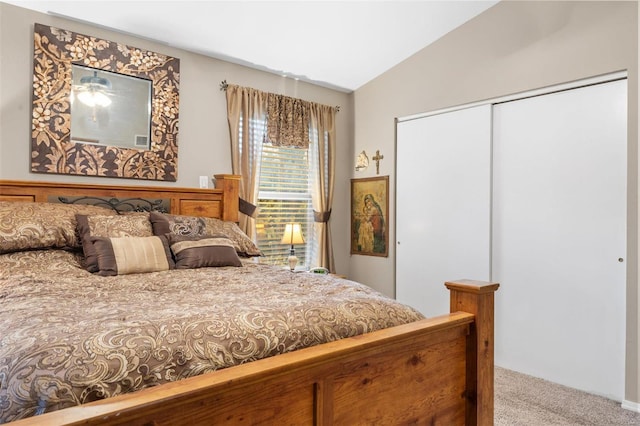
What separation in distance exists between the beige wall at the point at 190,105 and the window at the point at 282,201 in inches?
14.4

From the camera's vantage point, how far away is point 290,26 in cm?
332

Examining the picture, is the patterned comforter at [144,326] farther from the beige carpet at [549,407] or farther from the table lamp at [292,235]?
the table lamp at [292,235]

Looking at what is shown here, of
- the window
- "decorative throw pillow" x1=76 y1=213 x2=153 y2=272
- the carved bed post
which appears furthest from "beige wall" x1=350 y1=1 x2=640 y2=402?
"decorative throw pillow" x1=76 y1=213 x2=153 y2=272

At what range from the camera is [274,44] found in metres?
3.53

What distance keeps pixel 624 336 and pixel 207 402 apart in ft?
9.08

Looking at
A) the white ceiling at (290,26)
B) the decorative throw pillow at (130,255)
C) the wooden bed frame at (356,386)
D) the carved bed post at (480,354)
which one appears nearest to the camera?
the wooden bed frame at (356,386)

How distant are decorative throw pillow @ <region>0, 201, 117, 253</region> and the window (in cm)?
175

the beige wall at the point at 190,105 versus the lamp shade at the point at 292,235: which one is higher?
the beige wall at the point at 190,105

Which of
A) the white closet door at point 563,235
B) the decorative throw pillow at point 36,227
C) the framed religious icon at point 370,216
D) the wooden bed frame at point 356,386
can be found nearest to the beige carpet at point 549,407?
the white closet door at point 563,235

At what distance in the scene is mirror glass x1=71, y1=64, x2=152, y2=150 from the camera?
2.96m

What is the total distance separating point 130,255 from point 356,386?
1490 millimetres

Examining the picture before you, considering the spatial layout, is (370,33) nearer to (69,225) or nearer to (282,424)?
(69,225)

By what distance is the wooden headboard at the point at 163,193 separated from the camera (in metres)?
2.71

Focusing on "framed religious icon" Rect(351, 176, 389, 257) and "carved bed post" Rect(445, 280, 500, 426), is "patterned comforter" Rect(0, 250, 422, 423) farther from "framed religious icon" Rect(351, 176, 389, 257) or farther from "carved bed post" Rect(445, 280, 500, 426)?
"framed religious icon" Rect(351, 176, 389, 257)
